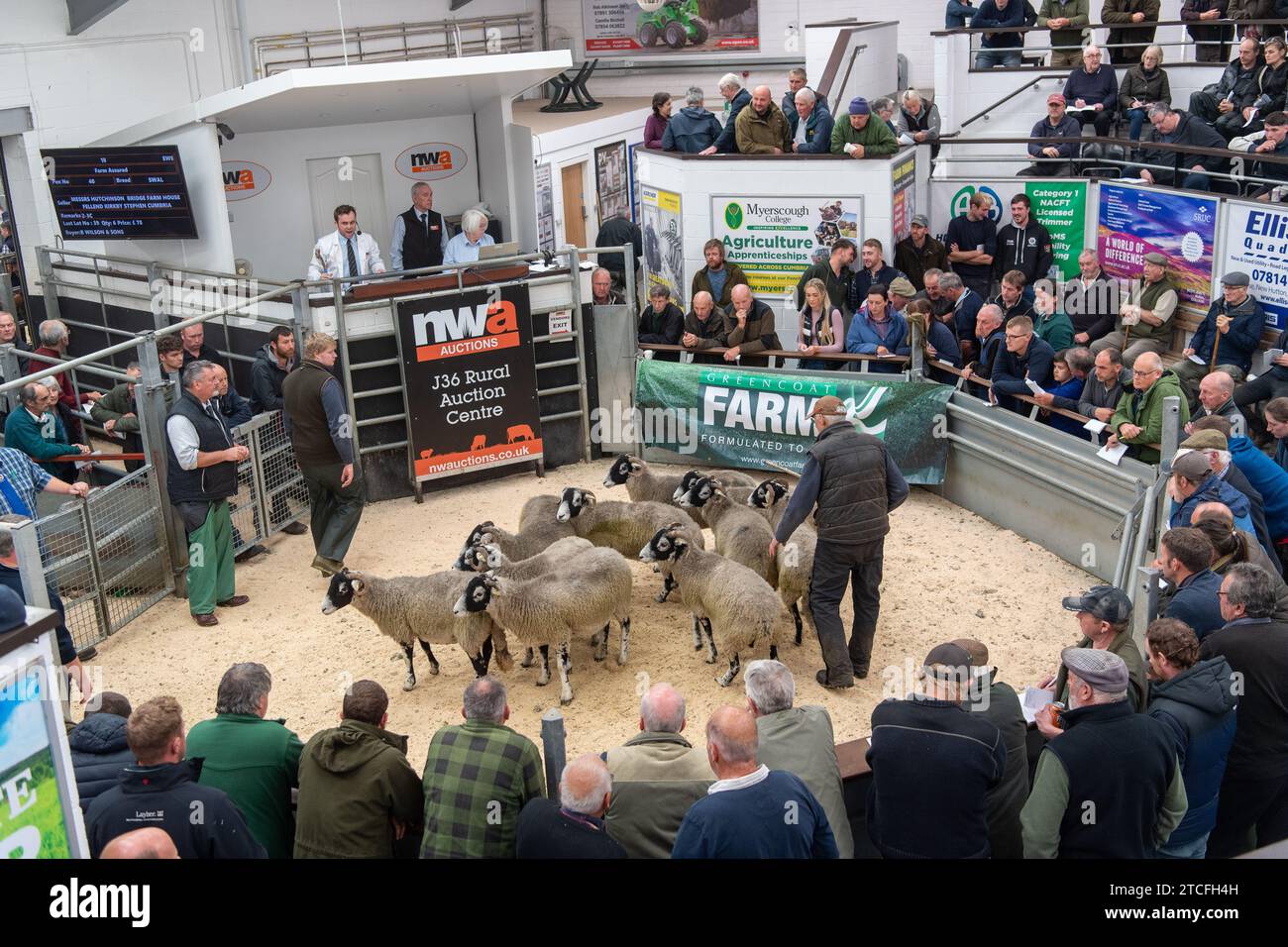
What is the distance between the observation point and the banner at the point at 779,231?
13336 millimetres

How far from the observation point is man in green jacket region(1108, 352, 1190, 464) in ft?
29.1

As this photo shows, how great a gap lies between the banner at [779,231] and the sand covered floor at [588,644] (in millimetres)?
3552

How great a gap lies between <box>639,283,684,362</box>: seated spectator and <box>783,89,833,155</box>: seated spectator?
243 cm

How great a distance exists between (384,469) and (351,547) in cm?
107

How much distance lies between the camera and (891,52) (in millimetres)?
19312

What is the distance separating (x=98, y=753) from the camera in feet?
18.0

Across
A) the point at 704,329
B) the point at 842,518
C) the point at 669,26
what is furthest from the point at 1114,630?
the point at 669,26

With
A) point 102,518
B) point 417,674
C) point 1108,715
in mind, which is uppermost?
point 1108,715

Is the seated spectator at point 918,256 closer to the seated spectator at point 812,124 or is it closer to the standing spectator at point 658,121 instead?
the seated spectator at point 812,124

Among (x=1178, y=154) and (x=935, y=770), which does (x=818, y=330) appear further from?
(x=935, y=770)

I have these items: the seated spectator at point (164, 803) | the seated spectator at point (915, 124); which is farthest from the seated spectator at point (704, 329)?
the seated spectator at point (164, 803)

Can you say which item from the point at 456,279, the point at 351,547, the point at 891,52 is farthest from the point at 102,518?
the point at 891,52

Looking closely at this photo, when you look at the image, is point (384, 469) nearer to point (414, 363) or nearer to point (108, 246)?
point (414, 363)

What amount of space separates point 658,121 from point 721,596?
28.7ft
